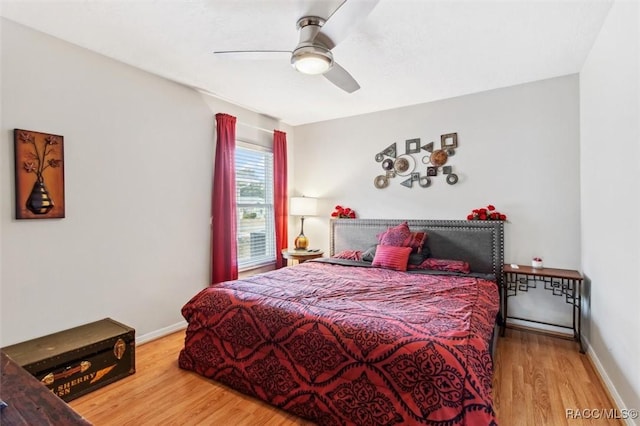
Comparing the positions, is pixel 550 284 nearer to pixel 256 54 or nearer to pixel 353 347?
pixel 353 347

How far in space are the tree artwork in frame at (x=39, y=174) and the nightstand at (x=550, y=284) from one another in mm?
3914

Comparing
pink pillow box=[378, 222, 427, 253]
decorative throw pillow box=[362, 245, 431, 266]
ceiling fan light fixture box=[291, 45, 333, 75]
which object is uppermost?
ceiling fan light fixture box=[291, 45, 333, 75]

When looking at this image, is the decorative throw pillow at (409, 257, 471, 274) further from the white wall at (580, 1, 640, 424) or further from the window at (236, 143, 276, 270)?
the window at (236, 143, 276, 270)

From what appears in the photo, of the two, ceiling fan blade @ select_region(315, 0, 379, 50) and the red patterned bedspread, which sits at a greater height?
ceiling fan blade @ select_region(315, 0, 379, 50)

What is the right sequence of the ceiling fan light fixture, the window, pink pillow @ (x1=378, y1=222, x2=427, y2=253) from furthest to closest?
the window < pink pillow @ (x1=378, y1=222, x2=427, y2=253) < the ceiling fan light fixture

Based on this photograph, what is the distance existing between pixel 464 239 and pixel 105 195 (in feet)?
11.6

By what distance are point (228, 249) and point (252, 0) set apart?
252 cm

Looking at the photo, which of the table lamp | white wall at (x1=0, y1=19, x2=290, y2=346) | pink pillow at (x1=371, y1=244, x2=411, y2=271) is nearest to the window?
the table lamp

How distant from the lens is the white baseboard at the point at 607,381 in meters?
1.83

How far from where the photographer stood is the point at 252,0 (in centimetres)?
199

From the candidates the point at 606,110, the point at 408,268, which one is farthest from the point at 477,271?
the point at 606,110

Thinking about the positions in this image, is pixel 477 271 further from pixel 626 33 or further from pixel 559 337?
pixel 626 33

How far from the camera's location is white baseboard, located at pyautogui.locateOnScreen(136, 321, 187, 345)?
3.00 metres

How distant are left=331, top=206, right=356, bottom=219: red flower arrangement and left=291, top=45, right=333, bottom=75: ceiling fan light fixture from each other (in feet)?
8.08
